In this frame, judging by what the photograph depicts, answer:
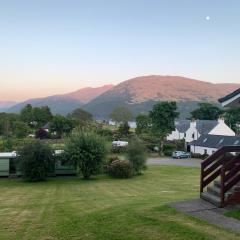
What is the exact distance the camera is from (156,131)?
304 ft

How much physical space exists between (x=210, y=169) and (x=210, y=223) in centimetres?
311

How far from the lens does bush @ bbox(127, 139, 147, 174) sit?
4512cm

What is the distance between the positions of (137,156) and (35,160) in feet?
39.8

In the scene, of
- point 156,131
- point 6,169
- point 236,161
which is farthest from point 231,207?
point 156,131

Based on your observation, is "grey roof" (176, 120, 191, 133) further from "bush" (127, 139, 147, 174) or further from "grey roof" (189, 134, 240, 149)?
"bush" (127, 139, 147, 174)

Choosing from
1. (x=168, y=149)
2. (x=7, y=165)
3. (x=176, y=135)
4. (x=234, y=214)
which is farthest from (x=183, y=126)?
(x=234, y=214)

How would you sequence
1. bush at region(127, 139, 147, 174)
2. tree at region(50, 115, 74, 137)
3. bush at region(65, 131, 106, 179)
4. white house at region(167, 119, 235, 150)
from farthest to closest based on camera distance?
1. tree at region(50, 115, 74, 137)
2. white house at region(167, 119, 235, 150)
3. bush at region(127, 139, 147, 174)
4. bush at region(65, 131, 106, 179)

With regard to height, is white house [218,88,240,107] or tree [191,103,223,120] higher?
tree [191,103,223,120]

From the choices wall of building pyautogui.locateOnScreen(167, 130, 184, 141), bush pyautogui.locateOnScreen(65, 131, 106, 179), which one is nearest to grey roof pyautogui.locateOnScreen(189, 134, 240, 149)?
wall of building pyautogui.locateOnScreen(167, 130, 184, 141)

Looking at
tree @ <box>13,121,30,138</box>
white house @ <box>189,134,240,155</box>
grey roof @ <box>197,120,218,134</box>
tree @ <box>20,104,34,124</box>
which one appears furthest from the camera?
tree @ <box>20,104,34,124</box>

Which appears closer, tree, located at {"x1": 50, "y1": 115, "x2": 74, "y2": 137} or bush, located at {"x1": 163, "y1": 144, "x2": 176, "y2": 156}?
bush, located at {"x1": 163, "y1": 144, "x2": 176, "y2": 156}

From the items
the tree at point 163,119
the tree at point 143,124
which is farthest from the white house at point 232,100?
the tree at point 143,124

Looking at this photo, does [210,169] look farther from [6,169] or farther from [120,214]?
[6,169]

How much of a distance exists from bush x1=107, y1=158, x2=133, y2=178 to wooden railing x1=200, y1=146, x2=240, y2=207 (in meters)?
29.2
